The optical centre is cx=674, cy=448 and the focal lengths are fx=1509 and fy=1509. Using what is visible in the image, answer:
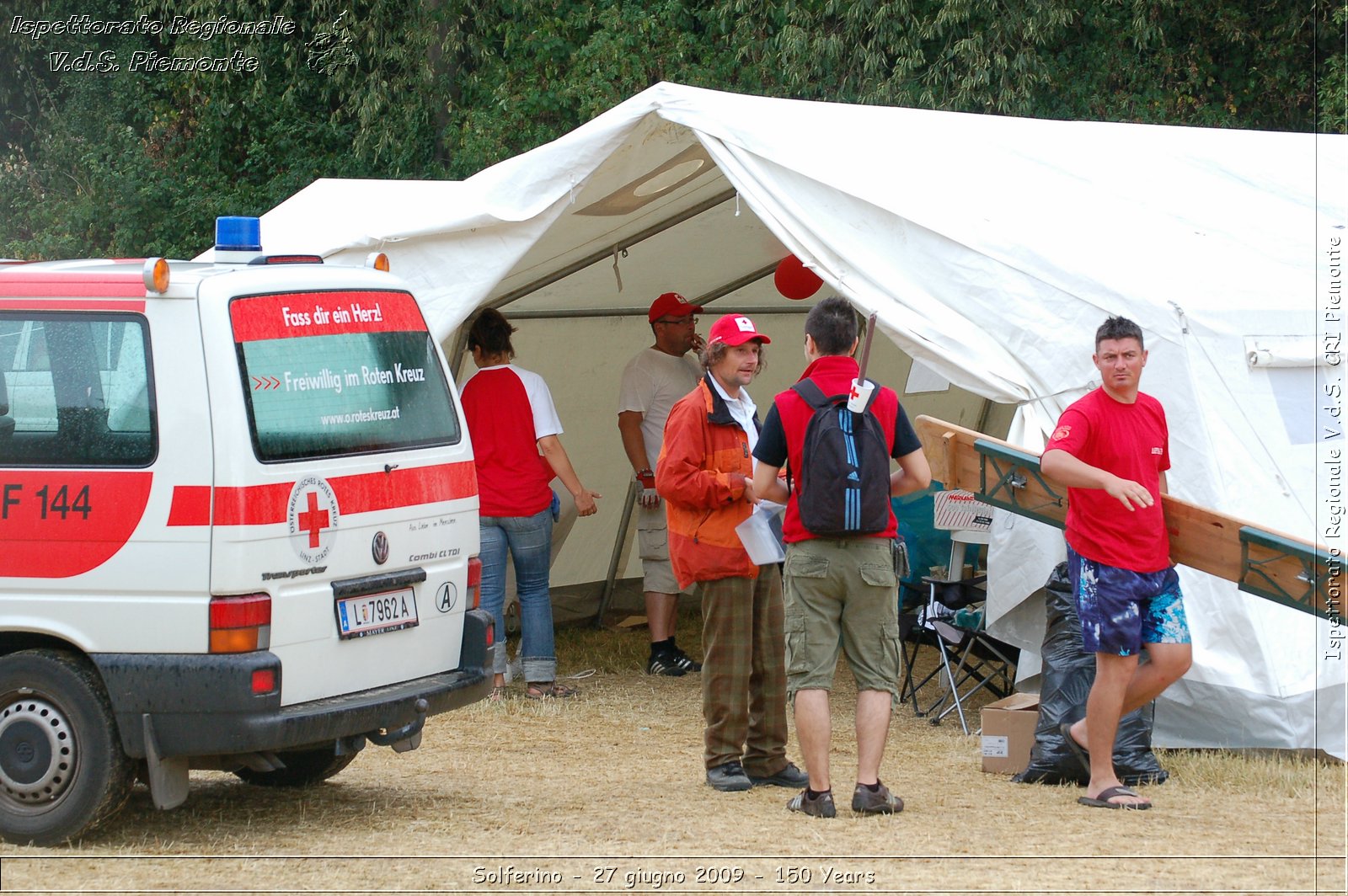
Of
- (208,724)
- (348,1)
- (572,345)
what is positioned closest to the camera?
(208,724)

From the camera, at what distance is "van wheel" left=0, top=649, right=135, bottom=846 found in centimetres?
469

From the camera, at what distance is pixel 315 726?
4.70 meters

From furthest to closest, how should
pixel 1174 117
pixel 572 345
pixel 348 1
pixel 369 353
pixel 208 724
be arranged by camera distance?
pixel 348 1 → pixel 1174 117 → pixel 572 345 → pixel 369 353 → pixel 208 724

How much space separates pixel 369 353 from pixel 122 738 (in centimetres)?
148

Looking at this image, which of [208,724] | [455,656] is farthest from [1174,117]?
[208,724]

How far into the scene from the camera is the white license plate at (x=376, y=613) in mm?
4879

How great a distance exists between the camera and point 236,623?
4562mm

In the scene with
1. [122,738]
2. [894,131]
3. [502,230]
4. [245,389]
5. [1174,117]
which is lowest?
[122,738]

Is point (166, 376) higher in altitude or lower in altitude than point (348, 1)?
lower

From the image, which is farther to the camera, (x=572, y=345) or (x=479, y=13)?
(x=479, y=13)

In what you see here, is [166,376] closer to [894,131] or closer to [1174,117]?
[894,131]

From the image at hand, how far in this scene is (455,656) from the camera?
5.41 metres

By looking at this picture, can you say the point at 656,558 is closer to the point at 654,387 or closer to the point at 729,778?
the point at 654,387

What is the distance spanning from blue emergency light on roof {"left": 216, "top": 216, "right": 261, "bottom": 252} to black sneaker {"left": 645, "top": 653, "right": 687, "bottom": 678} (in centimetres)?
396
